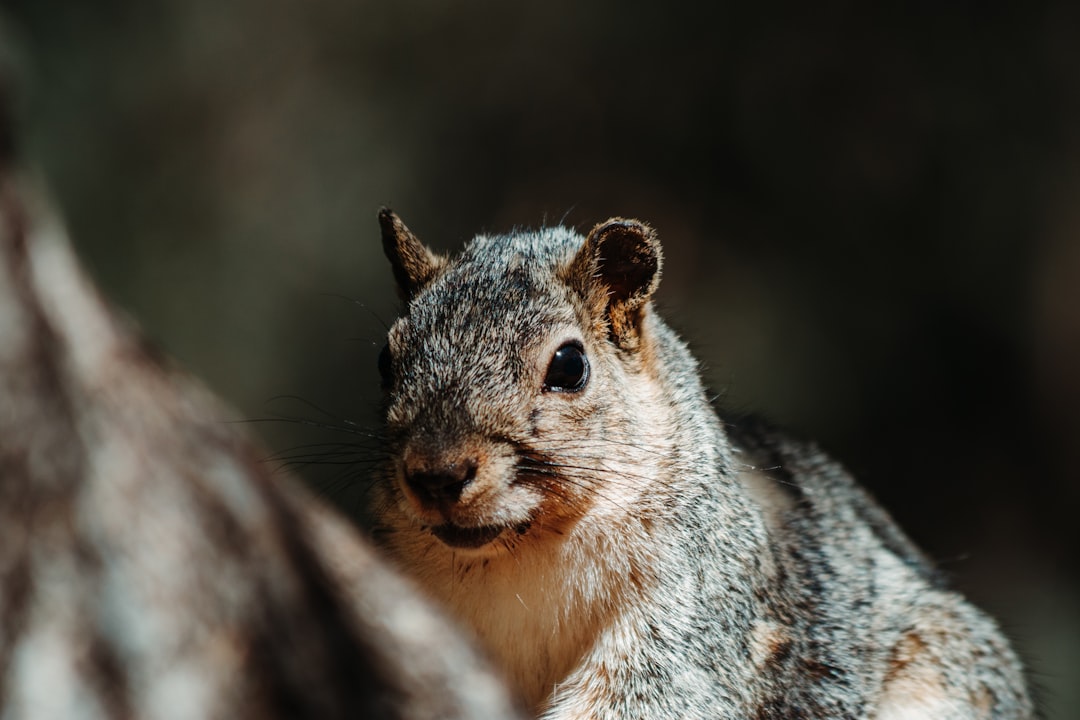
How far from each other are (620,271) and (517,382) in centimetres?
44

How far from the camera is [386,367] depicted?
93.7 inches

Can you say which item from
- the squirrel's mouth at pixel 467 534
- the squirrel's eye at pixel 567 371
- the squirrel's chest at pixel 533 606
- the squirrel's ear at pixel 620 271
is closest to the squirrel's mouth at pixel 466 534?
the squirrel's mouth at pixel 467 534

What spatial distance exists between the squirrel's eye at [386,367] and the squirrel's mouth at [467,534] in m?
0.44

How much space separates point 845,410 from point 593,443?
4.41 m

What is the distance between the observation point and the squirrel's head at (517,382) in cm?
202

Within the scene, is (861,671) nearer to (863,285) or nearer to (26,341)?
(26,341)

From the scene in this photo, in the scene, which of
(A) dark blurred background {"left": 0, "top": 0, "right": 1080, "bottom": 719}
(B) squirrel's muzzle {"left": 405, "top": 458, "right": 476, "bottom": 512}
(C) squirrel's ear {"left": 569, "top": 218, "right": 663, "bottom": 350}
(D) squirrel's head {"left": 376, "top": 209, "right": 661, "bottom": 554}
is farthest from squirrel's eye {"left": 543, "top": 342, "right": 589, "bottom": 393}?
(A) dark blurred background {"left": 0, "top": 0, "right": 1080, "bottom": 719}

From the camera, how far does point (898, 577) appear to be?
2.82 metres

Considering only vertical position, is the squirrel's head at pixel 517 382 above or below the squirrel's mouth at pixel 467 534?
above

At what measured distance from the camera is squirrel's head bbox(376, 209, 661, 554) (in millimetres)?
2021

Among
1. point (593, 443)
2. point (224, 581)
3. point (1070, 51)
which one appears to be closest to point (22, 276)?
point (224, 581)

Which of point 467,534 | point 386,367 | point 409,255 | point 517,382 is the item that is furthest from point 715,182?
point 467,534

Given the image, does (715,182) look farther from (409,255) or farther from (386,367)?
(386,367)

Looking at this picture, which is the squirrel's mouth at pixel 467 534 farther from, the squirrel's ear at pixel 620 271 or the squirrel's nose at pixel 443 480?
the squirrel's ear at pixel 620 271
